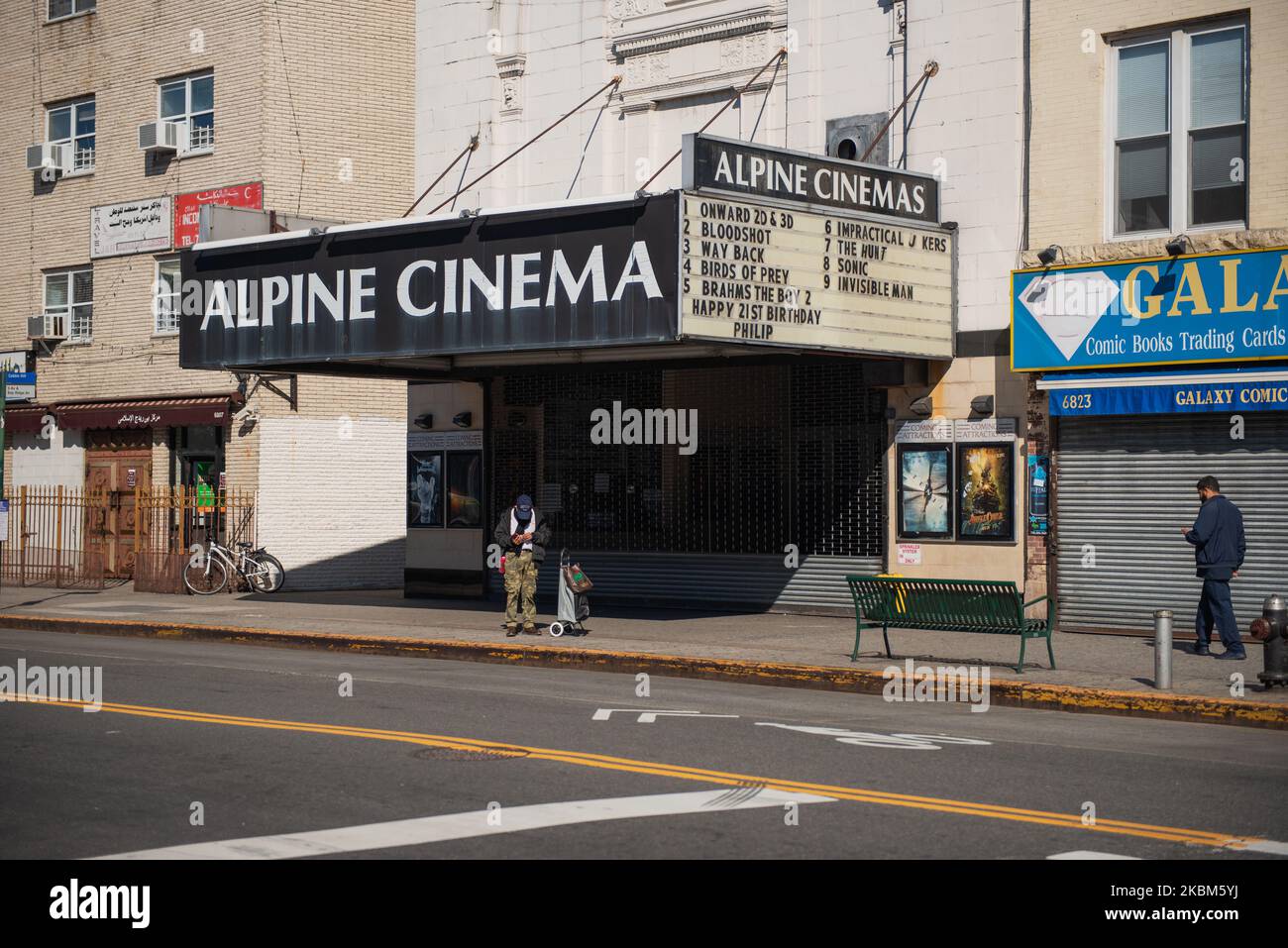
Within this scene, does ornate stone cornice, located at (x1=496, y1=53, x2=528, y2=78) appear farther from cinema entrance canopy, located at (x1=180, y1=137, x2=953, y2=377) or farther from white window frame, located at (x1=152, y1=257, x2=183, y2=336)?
white window frame, located at (x1=152, y1=257, x2=183, y2=336)

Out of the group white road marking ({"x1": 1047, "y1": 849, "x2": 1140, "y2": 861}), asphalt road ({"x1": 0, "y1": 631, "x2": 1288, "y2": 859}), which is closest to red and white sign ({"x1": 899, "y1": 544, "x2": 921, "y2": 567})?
asphalt road ({"x1": 0, "y1": 631, "x2": 1288, "y2": 859})

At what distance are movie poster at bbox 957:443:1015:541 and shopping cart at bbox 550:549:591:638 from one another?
5139 millimetres

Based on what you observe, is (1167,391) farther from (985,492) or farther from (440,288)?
(440,288)

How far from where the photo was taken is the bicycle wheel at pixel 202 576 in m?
28.0

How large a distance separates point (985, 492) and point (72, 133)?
876 inches

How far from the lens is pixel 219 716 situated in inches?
475

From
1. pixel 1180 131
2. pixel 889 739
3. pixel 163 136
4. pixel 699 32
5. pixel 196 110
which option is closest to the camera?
pixel 889 739

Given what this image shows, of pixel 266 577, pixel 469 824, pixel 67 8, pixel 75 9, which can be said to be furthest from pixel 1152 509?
pixel 67 8

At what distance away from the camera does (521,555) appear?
19.1 meters

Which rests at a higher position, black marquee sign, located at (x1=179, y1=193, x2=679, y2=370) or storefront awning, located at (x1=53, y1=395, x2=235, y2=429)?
black marquee sign, located at (x1=179, y1=193, x2=679, y2=370)

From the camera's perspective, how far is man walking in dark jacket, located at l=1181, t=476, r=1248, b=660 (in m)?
16.2

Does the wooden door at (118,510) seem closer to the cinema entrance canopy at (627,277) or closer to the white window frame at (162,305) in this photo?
the white window frame at (162,305)

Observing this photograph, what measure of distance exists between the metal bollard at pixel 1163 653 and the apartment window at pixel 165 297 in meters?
22.3
